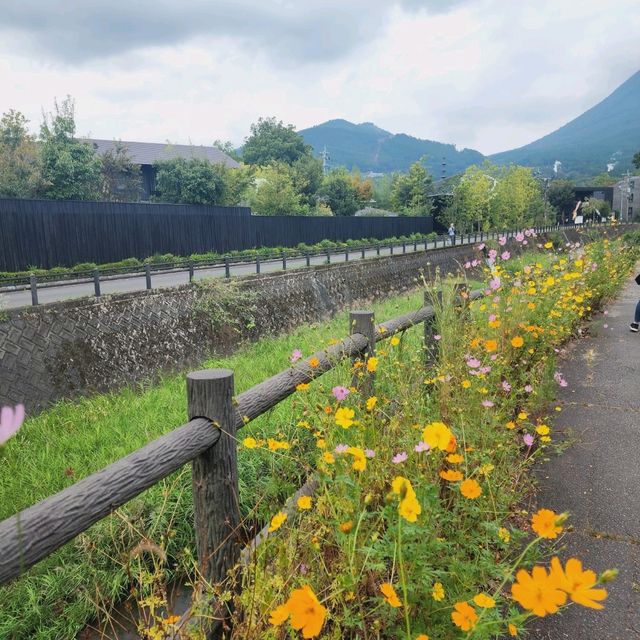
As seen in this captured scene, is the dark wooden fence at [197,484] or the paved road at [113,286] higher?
the dark wooden fence at [197,484]

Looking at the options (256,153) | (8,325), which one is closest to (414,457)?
(8,325)

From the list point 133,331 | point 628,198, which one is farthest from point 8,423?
point 628,198

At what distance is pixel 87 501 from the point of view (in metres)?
1.18

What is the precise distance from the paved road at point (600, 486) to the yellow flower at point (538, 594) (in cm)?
117

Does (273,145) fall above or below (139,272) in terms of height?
above

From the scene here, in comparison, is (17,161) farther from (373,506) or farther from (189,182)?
(373,506)

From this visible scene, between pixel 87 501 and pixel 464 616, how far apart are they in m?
0.86

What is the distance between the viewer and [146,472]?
4.40 feet

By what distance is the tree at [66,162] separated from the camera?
2500 centimetres

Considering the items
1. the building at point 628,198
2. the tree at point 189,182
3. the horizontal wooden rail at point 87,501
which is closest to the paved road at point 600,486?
the horizontal wooden rail at point 87,501

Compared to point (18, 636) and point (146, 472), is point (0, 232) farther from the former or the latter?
point (146, 472)

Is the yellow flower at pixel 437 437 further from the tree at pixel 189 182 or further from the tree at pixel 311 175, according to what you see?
the tree at pixel 311 175

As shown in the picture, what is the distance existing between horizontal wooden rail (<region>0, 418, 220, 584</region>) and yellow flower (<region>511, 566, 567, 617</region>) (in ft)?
2.72

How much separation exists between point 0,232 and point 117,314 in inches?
286
